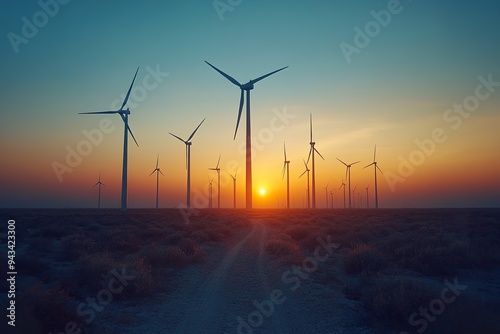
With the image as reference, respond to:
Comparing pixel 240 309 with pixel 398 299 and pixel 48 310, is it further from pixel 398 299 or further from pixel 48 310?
pixel 48 310

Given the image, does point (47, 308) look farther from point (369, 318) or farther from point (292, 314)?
point (369, 318)

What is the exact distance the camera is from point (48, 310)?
10406mm

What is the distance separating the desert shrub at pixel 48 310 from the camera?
998 centimetres

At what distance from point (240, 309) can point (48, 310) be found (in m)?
6.04

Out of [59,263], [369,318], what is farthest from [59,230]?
[369,318]

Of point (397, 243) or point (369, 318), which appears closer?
point (369, 318)

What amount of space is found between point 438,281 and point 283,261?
8.20m

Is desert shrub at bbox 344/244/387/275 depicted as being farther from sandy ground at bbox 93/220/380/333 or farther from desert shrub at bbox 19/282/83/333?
desert shrub at bbox 19/282/83/333

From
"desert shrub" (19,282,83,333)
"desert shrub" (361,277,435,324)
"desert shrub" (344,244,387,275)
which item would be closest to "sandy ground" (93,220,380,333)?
"desert shrub" (361,277,435,324)

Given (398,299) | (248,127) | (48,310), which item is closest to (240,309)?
(398,299)

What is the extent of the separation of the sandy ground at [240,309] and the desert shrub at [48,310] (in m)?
0.88

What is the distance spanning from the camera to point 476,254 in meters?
21.5

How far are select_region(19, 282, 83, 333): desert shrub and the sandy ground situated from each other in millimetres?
885

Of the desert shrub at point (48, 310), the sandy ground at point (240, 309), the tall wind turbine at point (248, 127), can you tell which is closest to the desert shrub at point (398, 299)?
the sandy ground at point (240, 309)
